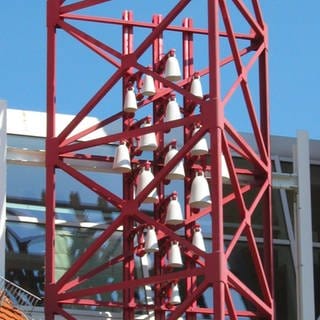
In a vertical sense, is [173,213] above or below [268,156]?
below

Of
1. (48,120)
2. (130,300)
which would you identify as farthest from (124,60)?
(130,300)

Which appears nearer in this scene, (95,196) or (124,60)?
(124,60)

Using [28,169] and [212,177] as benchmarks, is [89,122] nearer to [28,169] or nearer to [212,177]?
[28,169]

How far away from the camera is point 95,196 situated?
40094 mm

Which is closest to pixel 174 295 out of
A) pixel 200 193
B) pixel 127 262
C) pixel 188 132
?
pixel 127 262

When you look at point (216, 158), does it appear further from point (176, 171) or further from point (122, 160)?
point (122, 160)

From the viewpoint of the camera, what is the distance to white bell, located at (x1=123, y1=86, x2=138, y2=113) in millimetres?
36094

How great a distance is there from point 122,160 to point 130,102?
3.36ft

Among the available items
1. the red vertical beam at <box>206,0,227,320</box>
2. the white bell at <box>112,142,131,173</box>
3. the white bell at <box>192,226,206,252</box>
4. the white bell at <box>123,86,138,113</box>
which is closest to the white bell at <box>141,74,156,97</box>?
the white bell at <box>123,86,138,113</box>

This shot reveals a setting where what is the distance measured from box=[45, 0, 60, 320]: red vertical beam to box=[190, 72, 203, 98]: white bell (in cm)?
234

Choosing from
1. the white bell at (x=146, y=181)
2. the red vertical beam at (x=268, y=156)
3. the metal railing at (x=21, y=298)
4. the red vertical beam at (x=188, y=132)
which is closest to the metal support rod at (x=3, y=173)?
the metal railing at (x=21, y=298)

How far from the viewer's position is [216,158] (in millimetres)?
34188

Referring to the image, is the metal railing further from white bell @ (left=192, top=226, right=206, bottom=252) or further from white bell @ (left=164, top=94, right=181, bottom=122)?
white bell @ (left=164, top=94, right=181, bottom=122)

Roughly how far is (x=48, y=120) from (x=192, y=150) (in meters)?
2.53
